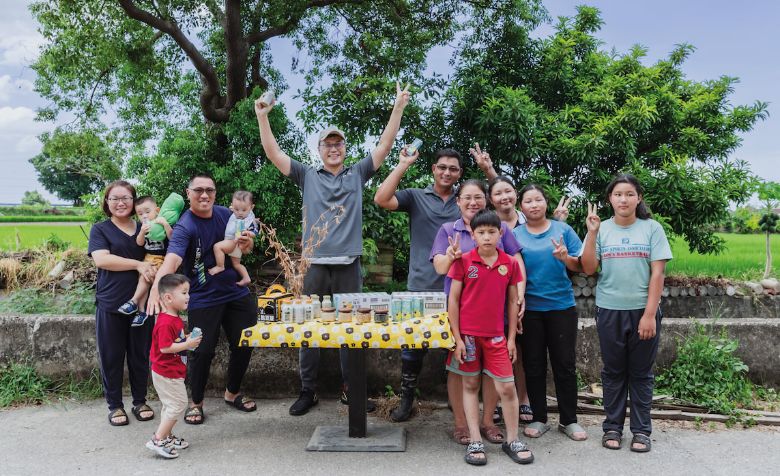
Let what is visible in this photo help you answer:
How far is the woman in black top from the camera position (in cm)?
394

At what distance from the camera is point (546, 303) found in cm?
368

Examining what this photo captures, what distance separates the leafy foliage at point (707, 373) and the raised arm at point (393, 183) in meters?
2.68

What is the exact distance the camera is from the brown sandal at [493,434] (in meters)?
3.62

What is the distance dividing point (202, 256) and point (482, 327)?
6.64ft

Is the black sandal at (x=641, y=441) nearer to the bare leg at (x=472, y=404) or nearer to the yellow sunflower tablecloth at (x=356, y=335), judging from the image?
the bare leg at (x=472, y=404)

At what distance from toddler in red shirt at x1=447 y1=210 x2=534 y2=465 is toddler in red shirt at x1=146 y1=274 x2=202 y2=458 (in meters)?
1.65

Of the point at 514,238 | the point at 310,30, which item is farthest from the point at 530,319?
the point at 310,30

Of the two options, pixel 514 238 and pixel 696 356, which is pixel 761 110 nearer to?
pixel 696 356

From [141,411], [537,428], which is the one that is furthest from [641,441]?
[141,411]

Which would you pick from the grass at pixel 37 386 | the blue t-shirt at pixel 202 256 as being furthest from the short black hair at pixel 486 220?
the grass at pixel 37 386

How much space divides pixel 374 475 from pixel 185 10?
8.22 meters

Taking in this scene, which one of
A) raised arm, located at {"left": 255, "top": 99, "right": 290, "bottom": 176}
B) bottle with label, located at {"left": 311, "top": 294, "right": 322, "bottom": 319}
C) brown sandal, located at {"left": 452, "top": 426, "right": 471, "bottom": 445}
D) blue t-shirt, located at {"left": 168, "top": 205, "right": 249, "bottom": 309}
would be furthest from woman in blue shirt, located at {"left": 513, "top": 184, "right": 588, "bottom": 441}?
blue t-shirt, located at {"left": 168, "top": 205, "right": 249, "bottom": 309}

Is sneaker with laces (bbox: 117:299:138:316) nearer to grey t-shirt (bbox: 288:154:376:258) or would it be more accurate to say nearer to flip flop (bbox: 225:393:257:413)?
flip flop (bbox: 225:393:257:413)

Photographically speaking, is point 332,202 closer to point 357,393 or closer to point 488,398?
point 357,393
